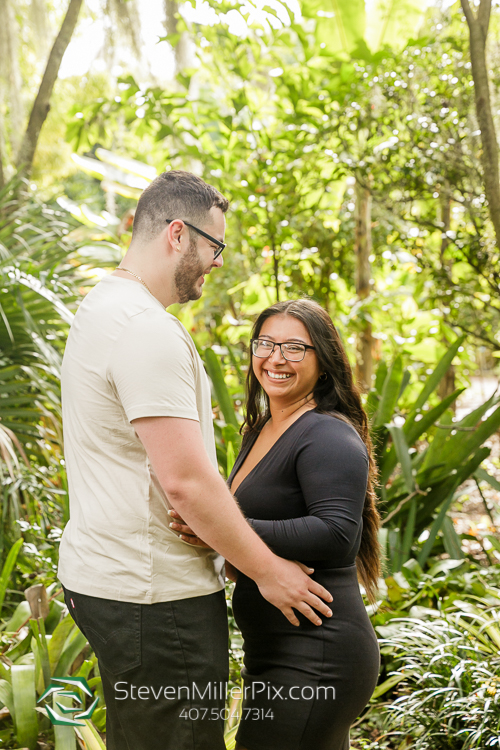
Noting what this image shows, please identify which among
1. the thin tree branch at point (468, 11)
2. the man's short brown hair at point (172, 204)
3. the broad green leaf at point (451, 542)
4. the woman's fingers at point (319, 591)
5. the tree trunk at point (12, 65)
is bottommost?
the broad green leaf at point (451, 542)

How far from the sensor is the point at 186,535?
129cm

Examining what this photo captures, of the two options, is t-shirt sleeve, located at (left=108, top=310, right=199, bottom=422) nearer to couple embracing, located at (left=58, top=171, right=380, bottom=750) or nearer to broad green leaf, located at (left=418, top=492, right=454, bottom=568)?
couple embracing, located at (left=58, top=171, right=380, bottom=750)

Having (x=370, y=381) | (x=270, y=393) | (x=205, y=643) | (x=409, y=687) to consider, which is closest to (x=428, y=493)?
(x=409, y=687)

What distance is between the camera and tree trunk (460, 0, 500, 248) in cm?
286

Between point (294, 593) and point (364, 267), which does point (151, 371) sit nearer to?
point (294, 593)

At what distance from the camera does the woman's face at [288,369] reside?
5.55 ft

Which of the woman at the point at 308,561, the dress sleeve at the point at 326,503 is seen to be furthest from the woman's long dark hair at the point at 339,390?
the dress sleeve at the point at 326,503

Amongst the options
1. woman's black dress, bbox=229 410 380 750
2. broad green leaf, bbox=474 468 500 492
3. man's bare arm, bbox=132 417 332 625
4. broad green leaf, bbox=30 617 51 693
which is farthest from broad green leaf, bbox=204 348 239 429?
man's bare arm, bbox=132 417 332 625

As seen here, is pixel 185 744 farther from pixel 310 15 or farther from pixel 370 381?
pixel 310 15

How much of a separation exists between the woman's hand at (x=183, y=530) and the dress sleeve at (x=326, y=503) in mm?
197

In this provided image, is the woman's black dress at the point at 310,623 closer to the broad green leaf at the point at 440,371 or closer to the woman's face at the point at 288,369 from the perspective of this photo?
the woman's face at the point at 288,369

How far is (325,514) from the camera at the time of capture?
1396 millimetres

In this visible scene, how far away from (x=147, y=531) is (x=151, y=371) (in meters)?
0.35

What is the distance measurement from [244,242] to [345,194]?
3.76 feet
